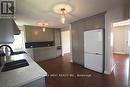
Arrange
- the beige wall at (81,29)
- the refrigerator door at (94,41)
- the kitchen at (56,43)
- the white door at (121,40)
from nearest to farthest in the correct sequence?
the kitchen at (56,43) → the refrigerator door at (94,41) → the beige wall at (81,29) → the white door at (121,40)

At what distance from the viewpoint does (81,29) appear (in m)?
4.79

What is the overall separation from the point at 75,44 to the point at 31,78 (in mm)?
4412

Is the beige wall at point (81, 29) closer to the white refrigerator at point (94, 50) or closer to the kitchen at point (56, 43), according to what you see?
the kitchen at point (56, 43)

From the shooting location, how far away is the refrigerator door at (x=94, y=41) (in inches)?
143

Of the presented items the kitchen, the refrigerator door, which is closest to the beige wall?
the kitchen

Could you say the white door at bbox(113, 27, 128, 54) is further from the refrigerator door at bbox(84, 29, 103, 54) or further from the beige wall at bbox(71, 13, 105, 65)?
the refrigerator door at bbox(84, 29, 103, 54)

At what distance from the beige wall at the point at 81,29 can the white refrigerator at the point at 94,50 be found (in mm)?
359

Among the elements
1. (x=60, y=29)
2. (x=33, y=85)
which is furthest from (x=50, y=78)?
(x=60, y=29)

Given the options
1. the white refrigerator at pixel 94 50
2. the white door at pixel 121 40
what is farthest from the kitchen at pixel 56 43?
the white door at pixel 121 40

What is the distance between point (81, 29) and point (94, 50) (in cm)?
142

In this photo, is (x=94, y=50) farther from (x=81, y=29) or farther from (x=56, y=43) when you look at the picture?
(x=56, y=43)

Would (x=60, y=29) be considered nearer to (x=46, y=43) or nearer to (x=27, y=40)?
(x=46, y=43)

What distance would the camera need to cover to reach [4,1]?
248cm

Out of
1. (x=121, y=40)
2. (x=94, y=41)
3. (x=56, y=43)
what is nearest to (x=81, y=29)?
(x=94, y=41)
